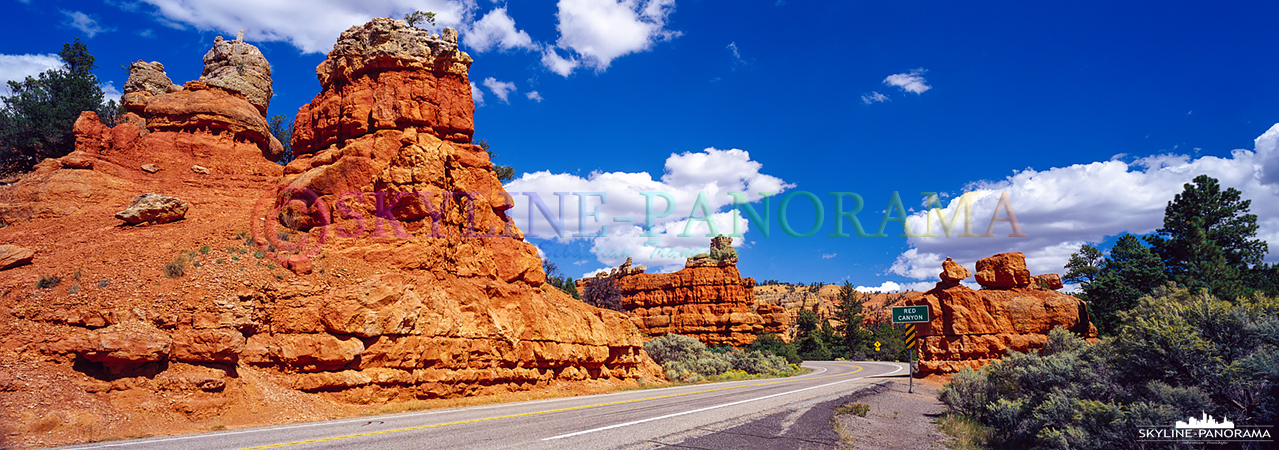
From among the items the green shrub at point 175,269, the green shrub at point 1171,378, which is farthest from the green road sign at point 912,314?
the green shrub at point 175,269

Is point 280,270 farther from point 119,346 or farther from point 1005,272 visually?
point 1005,272

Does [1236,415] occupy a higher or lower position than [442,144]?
lower

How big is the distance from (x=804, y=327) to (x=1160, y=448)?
71.8 metres

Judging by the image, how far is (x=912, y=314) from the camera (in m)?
24.3

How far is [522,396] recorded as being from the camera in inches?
802

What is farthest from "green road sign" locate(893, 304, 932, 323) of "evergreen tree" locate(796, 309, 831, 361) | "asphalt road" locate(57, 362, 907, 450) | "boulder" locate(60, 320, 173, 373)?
"evergreen tree" locate(796, 309, 831, 361)

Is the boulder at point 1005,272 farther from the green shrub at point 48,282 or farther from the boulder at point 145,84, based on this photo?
the boulder at point 145,84

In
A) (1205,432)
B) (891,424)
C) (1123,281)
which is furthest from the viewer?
(1123,281)

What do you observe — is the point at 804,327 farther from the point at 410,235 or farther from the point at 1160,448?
the point at 1160,448

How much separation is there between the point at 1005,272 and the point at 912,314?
8.75 metres

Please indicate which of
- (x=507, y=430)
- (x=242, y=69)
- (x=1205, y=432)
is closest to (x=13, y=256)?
(x=507, y=430)

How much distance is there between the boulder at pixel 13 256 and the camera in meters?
15.6

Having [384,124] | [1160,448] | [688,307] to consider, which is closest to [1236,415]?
[1160,448]

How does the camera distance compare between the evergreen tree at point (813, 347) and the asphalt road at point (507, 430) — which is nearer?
the asphalt road at point (507, 430)
